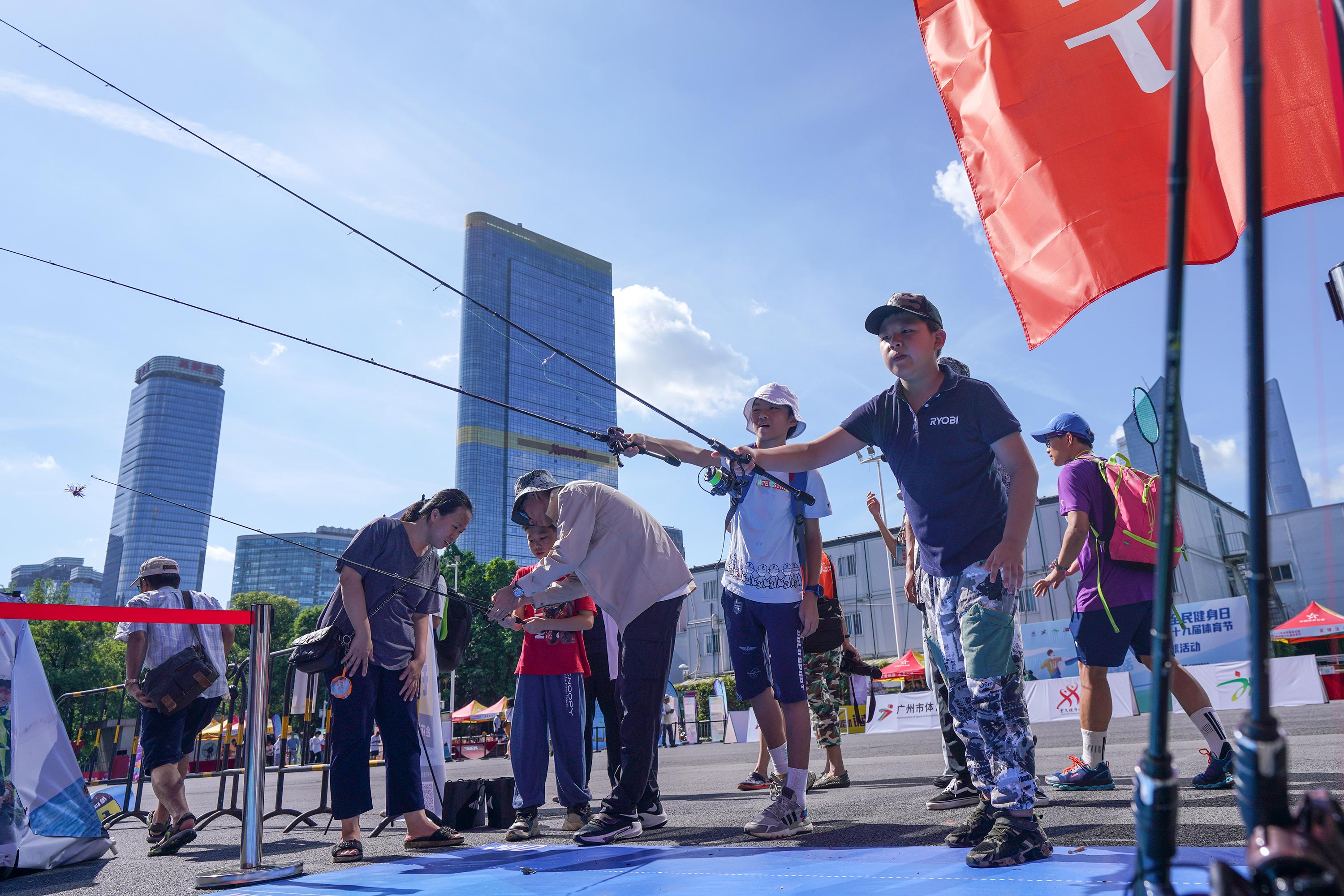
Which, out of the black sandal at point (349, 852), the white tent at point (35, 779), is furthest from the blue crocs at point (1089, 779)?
the white tent at point (35, 779)

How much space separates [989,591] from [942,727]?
2.11m

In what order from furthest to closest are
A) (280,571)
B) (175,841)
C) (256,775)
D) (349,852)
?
(280,571), (175,841), (349,852), (256,775)

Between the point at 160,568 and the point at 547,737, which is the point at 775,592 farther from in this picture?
the point at 160,568

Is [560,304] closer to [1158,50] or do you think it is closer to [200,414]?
[1158,50]

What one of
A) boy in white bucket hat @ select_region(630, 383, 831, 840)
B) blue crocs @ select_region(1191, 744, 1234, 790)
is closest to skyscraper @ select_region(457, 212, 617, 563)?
boy in white bucket hat @ select_region(630, 383, 831, 840)

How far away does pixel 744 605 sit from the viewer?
4297 millimetres

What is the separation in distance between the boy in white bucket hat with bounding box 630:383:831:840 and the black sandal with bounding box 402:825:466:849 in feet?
5.47

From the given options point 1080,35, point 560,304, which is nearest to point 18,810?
point 1080,35

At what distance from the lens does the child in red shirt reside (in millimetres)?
4629

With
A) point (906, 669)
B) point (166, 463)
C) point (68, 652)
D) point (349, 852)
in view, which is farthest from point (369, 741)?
point (166, 463)

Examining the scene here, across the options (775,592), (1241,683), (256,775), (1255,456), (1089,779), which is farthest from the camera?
(1241,683)

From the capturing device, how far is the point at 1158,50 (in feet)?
9.73

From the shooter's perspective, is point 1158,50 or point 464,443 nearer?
→ point 1158,50

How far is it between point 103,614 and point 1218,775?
565 cm
